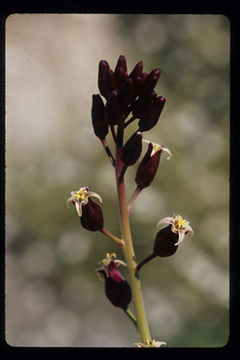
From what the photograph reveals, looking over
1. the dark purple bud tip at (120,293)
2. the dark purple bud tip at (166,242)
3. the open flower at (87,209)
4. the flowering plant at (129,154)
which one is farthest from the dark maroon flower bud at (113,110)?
the dark purple bud tip at (120,293)

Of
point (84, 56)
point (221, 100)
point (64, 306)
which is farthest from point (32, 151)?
point (221, 100)

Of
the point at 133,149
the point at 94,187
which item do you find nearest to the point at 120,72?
the point at 133,149

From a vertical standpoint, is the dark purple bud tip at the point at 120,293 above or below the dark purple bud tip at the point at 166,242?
below

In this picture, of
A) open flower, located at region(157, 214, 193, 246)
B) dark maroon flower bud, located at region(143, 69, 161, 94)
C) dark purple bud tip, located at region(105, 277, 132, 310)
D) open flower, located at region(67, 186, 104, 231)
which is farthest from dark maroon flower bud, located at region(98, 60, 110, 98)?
dark purple bud tip, located at region(105, 277, 132, 310)

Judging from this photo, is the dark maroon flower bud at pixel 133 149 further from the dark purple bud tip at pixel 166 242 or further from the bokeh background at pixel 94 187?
the bokeh background at pixel 94 187

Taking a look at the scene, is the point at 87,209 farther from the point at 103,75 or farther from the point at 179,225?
the point at 103,75

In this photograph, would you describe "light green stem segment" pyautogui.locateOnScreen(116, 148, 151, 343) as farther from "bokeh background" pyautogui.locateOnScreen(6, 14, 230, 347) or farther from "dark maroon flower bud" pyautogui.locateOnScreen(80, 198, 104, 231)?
"bokeh background" pyautogui.locateOnScreen(6, 14, 230, 347)
